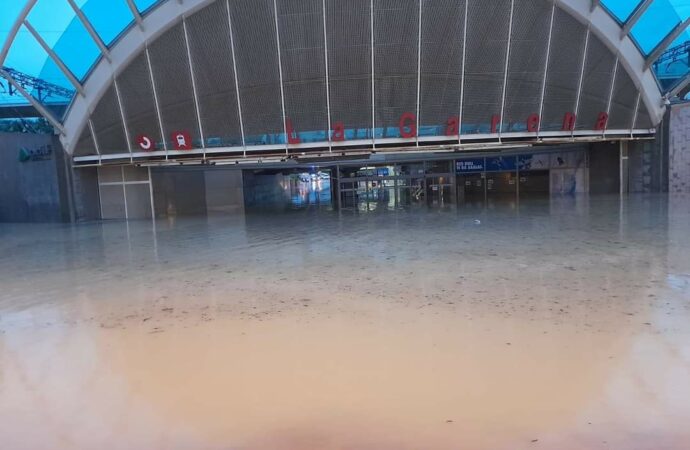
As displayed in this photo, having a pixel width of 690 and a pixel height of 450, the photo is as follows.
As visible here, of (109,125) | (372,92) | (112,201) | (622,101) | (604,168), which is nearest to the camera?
(372,92)

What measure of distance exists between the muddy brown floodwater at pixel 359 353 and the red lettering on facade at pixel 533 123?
13.4 m

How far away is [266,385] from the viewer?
3.70 m

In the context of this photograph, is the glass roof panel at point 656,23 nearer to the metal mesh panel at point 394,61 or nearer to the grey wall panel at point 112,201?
the metal mesh panel at point 394,61

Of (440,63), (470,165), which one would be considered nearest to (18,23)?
(440,63)

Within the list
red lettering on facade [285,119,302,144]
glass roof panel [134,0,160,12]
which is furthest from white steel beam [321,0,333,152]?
glass roof panel [134,0,160,12]

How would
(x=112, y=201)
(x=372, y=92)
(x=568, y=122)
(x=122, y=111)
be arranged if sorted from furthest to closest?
(x=112, y=201) → (x=568, y=122) → (x=122, y=111) → (x=372, y=92)

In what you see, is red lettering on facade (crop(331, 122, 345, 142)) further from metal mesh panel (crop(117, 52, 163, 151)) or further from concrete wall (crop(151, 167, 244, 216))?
concrete wall (crop(151, 167, 244, 216))

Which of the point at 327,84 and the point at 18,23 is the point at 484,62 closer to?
the point at 327,84

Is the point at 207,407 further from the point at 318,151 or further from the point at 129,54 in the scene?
the point at 129,54

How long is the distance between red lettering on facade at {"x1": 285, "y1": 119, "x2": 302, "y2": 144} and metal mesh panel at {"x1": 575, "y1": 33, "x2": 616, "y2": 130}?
547 inches

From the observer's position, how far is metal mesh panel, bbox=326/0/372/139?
18500 millimetres

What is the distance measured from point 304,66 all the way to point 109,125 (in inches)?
397

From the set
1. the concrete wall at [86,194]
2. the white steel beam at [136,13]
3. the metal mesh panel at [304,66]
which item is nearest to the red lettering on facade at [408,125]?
the metal mesh panel at [304,66]

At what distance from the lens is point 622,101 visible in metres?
22.7
